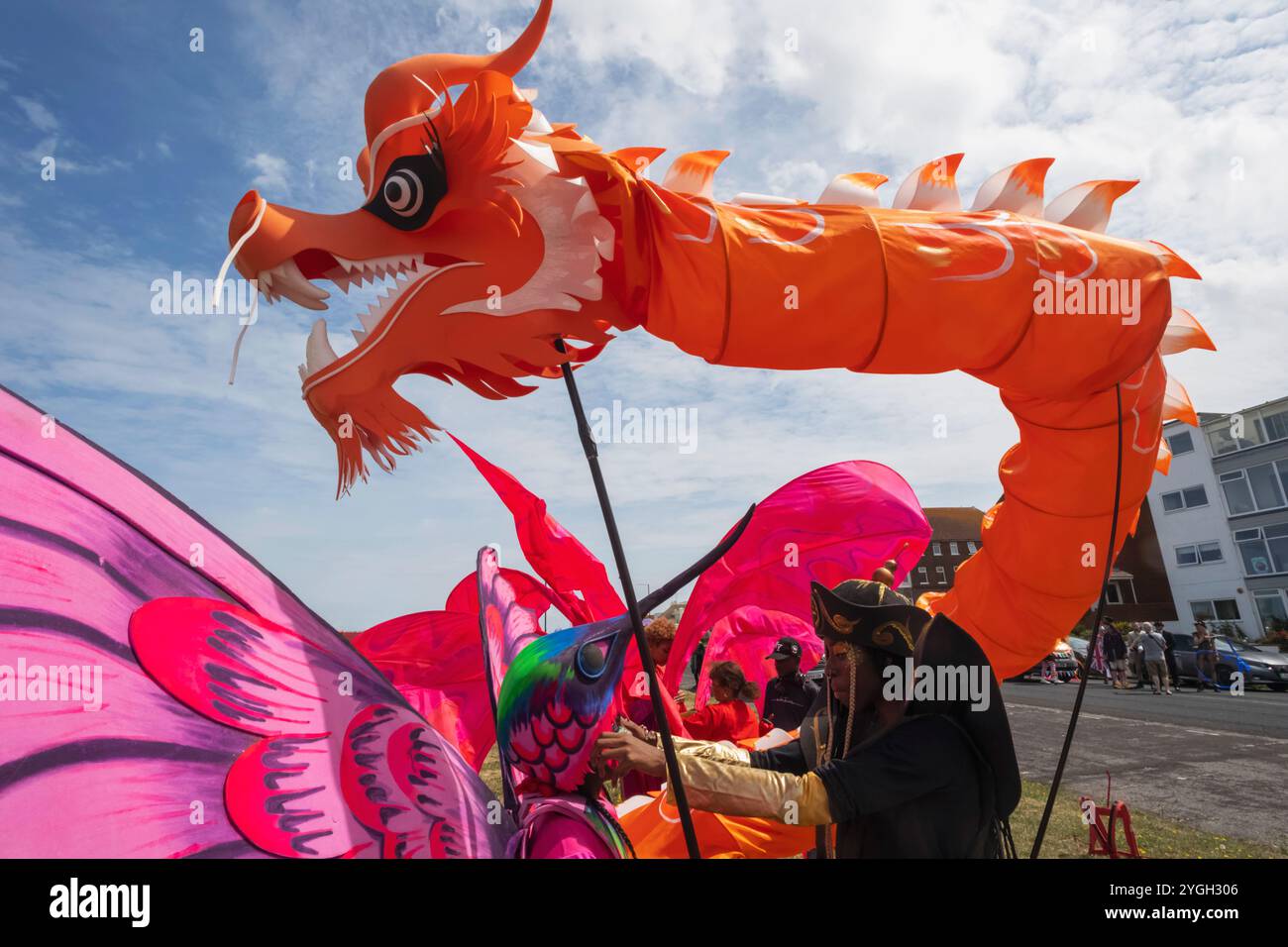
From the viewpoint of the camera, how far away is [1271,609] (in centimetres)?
2391

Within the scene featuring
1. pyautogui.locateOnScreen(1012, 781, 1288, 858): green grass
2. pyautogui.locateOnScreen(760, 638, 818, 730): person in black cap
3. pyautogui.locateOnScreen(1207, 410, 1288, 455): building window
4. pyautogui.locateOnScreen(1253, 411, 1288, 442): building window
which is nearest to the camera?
pyautogui.locateOnScreen(1012, 781, 1288, 858): green grass

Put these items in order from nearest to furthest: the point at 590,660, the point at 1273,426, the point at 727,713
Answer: the point at 590,660 < the point at 727,713 < the point at 1273,426

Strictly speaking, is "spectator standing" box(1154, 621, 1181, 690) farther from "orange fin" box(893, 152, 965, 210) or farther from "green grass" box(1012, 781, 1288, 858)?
"orange fin" box(893, 152, 965, 210)

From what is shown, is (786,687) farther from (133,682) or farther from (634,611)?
(133,682)

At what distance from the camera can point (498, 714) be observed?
2.19 metres

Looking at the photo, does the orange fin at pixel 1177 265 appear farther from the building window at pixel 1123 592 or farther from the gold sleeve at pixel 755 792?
the building window at pixel 1123 592

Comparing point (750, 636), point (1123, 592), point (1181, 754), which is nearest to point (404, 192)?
point (750, 636)

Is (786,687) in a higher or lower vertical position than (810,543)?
lower

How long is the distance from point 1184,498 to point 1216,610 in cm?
395

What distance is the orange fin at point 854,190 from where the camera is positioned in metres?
2.61

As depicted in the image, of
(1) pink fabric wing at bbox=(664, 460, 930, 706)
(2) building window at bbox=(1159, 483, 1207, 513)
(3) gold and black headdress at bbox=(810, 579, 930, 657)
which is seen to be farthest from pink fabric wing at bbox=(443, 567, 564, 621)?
(2) building window at bbox=(1159, 483, 1207, 513)

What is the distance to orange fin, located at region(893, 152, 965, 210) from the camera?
2736 millimetres

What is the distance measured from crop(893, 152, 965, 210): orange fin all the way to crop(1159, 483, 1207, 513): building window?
29.1 meters
